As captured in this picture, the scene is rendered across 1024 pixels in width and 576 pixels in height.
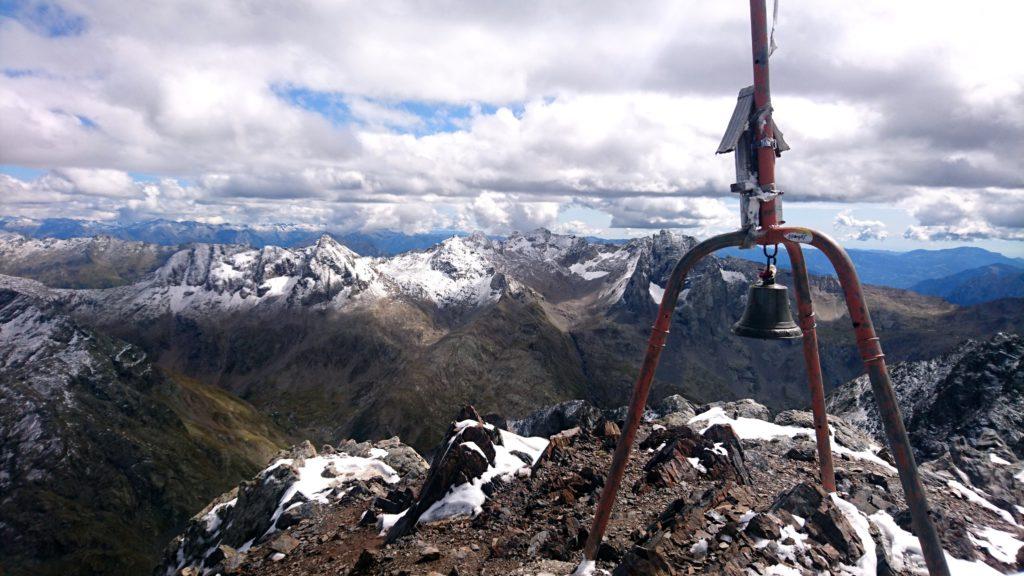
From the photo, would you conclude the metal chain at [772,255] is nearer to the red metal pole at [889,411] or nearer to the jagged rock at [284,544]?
the red metal pole at [889,411]

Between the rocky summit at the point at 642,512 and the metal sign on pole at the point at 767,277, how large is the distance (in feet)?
11.3

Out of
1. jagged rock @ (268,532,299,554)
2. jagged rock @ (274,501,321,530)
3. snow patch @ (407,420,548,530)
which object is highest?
snow patch @ (407,420,548,530)

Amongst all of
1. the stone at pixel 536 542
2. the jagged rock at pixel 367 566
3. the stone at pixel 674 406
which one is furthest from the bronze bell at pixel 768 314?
the stone at pixel 674 406

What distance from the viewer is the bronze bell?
1105 cm

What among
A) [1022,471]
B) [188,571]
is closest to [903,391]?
[1022,471]

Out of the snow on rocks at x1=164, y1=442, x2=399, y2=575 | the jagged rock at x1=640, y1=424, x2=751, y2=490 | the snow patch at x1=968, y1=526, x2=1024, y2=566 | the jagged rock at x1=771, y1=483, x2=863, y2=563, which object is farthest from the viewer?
the snow on rocks at x1=164, y1=442, x2=399, y2=575

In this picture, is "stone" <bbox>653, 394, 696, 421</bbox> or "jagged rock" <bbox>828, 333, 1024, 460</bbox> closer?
"jagged rock" <bbox>828, 333, 1024, 460</bbox>

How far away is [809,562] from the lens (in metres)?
12.6

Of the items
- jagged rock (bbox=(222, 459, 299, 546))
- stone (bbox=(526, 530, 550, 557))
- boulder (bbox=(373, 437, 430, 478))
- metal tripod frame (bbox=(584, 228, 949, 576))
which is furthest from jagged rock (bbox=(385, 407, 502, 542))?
jagged rock (bbox=(222, 459, 299, 546))

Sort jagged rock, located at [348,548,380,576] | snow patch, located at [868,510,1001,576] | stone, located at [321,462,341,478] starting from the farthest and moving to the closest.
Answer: stone, located at [321,462,341,478] < jagged rock, located at [348,548,380,576] < snow patch, located at [868,510,1001,576]

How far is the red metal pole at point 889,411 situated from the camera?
30.1ft

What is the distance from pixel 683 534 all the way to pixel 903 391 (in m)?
94.7

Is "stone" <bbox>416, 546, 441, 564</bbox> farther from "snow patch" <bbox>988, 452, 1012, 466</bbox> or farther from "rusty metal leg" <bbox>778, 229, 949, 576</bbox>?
"snow patch" <bbox>988, 452, 1012, 466</bbox>

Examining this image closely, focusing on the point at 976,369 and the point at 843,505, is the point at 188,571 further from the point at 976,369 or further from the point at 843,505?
the point at 976,369
